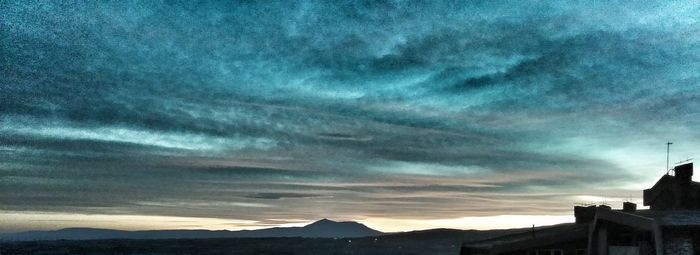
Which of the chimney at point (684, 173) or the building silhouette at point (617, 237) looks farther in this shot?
the chimney at point (684, 173)

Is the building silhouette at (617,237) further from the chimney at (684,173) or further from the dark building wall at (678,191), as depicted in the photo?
the dark building wall at (678,191)

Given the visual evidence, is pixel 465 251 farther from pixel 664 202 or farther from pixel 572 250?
pixel 664 202

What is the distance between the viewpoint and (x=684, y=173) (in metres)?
54.7

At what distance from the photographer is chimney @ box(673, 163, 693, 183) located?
53.5 metres

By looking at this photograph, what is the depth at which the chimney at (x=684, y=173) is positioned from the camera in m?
53.5

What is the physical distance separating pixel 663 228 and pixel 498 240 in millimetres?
15456

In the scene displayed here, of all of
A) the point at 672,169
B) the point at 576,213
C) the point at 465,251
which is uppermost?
the point at 672,169

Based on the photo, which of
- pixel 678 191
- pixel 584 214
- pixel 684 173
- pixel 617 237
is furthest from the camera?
pixel 678 191

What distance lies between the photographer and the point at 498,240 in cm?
4928

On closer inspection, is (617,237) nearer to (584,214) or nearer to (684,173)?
(584,214)

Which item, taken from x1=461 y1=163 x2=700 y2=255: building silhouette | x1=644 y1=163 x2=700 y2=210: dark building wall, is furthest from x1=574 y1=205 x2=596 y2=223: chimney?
x1=644 y1=163 x2=700 y2=210: dark building wall

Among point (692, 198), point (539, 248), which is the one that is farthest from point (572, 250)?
point (692, 198)

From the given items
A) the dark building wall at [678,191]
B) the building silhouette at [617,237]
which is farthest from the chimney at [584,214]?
the dark building wall at [678,191]

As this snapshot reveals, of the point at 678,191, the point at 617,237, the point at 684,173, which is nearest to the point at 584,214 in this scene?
the point at 617,237
